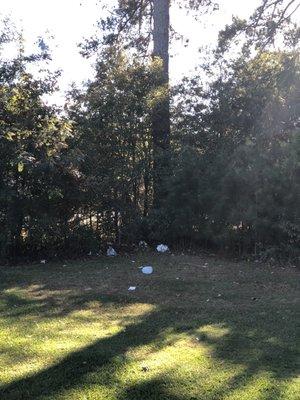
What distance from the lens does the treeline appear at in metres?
9.09

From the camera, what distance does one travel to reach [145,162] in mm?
10750

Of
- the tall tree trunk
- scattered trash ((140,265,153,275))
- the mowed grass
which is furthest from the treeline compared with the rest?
scattered trash ((140,265,153,275))

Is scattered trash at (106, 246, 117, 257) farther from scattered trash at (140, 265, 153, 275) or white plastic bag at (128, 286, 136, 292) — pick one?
white plastic bag at (128, 286, 136, 292)

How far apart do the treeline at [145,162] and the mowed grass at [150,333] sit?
3.22 feet

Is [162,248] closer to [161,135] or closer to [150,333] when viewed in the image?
[161,135]

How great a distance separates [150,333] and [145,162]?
5787 millimetres

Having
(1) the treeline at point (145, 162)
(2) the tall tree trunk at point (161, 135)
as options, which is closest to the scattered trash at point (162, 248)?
→ (1) the treeline at point (145, 162)

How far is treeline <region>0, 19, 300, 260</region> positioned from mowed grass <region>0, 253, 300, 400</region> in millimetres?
982

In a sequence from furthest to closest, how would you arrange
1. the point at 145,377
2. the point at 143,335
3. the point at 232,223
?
1. the point at 232,223
2. the point at 143,335
3. the point at 145,377

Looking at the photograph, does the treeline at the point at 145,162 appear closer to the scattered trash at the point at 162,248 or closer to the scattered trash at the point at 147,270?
the scattered trash at the point at 162,248

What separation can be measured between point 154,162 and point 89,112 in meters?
1.68

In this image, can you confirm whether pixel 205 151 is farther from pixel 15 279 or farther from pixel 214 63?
pixel 15 279

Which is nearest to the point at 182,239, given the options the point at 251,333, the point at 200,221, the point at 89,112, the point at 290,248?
the point at 200,221

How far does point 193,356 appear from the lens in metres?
4.65
